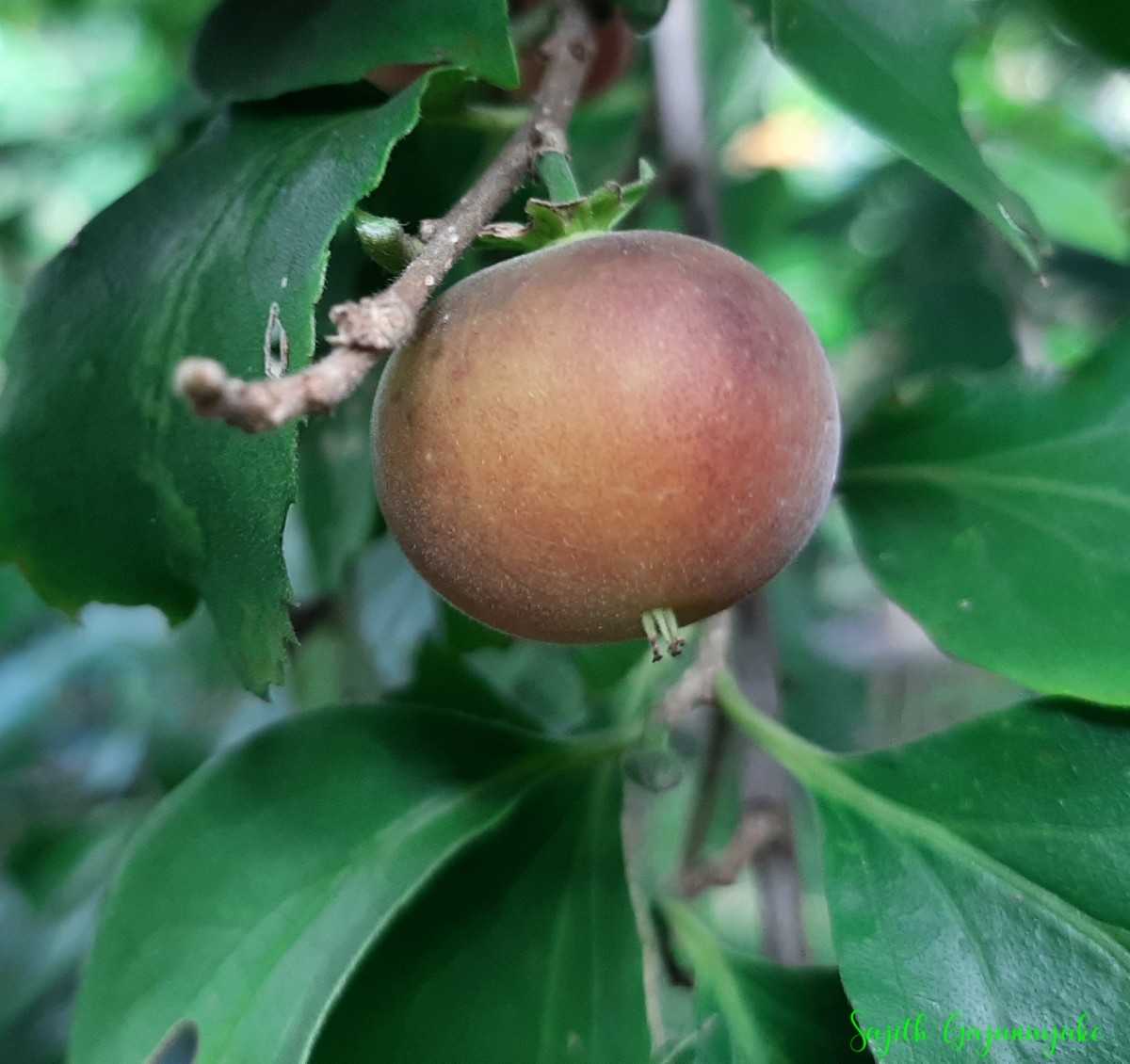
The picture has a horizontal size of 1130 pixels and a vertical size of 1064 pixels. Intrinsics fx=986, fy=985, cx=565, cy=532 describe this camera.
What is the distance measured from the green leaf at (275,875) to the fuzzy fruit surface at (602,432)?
201 mm

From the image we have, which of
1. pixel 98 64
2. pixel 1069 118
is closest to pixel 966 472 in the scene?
pixel 1069 118

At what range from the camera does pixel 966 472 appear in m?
0.59

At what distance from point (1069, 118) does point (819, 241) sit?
0.50m

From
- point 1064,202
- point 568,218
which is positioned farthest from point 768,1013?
point 1064,202

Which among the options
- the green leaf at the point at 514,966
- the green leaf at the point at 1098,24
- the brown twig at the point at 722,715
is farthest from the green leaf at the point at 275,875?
the green leaf at the point at 1098,24

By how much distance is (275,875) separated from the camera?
1.66ft

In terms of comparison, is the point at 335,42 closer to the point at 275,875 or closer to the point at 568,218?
the point at 568,218

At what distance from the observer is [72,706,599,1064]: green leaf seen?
0.47 m

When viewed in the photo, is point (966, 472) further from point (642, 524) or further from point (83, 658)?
point (83, 658)

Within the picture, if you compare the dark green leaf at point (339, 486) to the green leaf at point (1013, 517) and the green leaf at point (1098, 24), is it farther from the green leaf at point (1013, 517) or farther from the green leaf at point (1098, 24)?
the green leaf at point (1098, 24)

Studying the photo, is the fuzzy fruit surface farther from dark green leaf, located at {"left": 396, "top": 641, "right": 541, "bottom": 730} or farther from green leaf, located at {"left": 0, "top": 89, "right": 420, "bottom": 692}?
dark green leaf, located at {"left": 396, "top": 641, "right": 541, "bottom": 730}

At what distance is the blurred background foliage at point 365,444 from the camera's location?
0.74 metres

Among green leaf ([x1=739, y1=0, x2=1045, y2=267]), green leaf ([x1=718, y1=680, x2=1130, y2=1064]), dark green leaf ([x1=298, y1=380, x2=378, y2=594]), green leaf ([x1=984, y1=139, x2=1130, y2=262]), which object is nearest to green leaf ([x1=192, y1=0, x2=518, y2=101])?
green leaf ([x1=739, y1=0, x2=1045, y2=267])

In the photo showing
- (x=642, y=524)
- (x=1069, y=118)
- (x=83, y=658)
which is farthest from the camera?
(x=1069, y=118)
